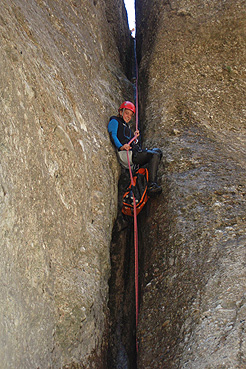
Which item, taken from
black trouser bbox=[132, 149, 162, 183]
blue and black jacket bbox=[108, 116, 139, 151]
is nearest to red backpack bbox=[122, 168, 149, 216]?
black trouser bbox=[132, 149, 162, 183]

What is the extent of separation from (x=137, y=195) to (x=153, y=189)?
0.33 meters

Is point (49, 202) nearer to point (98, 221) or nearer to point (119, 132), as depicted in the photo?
point (98, 221)

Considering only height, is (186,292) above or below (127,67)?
below

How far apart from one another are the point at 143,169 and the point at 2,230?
3725mm

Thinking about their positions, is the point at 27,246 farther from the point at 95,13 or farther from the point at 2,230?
the point at 95,13

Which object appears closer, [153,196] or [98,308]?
[98,308]

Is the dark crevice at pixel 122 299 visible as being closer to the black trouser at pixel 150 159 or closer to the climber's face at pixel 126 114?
the black trouser at pixel 150 159

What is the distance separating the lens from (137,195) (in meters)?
6.22

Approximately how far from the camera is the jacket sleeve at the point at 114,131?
6.91m

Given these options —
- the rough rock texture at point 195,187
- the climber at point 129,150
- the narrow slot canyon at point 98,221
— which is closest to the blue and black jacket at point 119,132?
the climber at point 129,150

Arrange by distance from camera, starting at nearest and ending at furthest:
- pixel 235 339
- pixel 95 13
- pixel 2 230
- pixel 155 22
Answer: pixel 2 230, pixel 235 339, pixel 95 13, pixel 155 22

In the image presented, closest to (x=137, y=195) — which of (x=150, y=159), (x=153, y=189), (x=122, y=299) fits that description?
(x=153, y=189)

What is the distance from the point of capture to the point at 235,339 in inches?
144

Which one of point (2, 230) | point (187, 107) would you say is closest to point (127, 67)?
point (187, 107)
